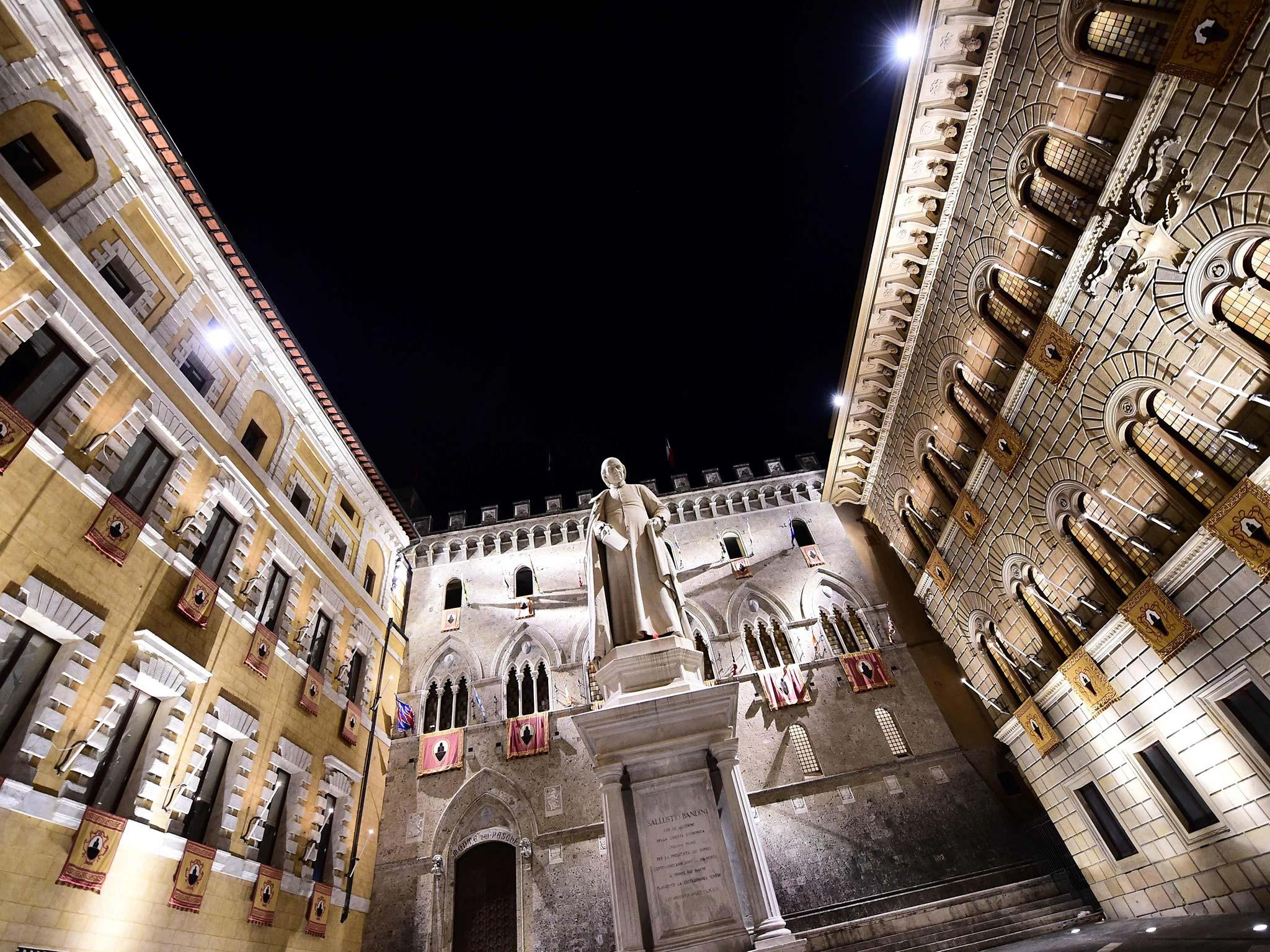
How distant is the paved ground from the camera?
666 cm

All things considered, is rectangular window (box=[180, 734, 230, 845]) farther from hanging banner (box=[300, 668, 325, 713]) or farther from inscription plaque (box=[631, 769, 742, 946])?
inscription plaque (box=[631, 769, 742, 946])

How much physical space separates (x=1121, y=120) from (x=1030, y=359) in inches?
191

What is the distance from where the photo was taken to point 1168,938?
796cm

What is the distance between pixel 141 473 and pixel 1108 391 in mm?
20322

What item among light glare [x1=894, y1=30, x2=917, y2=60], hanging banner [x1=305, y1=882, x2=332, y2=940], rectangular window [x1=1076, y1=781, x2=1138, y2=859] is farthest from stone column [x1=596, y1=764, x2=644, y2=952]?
light glare [x1=894, y1=30, x2=917, y2=60]

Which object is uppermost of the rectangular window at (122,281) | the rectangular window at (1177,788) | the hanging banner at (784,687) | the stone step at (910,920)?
the rectangular window at (122,281)

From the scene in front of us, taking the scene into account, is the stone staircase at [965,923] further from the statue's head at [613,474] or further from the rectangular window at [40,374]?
the rectangular window at [40,374]

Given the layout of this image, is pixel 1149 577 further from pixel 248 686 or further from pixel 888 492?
pixel 248 686

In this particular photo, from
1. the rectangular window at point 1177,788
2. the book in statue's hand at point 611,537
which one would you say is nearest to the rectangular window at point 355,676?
the book in statue's hand at point 611,537

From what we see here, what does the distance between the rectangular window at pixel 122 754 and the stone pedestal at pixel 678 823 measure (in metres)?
9.92

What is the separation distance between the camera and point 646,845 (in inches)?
253

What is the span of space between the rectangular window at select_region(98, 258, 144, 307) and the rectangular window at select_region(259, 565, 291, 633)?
753cm

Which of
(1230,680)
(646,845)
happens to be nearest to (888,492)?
(1230,680)

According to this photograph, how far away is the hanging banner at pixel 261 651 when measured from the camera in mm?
14938
